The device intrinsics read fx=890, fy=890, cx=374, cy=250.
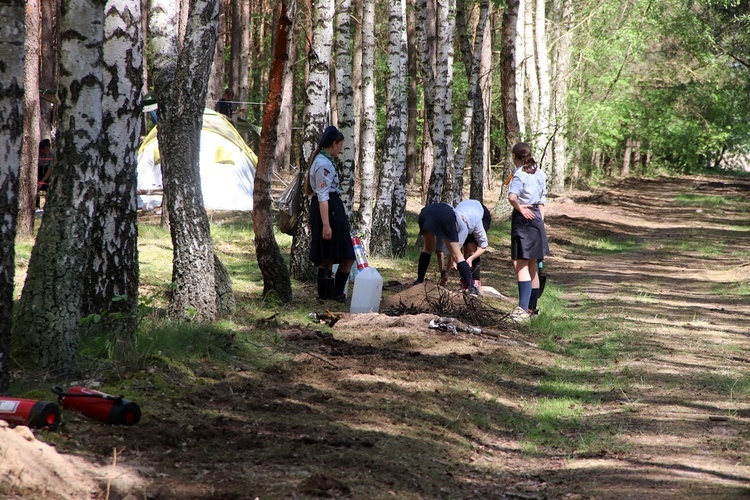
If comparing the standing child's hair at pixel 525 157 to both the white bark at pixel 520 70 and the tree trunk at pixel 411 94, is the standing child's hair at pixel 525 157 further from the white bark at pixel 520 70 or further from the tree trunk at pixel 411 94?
the tree trunk at pixel 411 94

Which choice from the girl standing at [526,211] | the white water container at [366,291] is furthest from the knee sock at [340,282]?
the girl standing at [526,211]

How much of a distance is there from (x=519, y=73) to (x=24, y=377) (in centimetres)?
2538

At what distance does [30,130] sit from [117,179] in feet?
26.3

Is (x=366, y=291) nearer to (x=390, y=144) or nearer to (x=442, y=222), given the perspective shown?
(x=442, y=222)

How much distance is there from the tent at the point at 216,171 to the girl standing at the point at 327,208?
455 inches

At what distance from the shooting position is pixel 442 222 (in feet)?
35.0

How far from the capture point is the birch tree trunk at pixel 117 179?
6.68 m

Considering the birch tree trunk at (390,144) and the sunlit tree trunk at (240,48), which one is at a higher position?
the sunlit tree trunk at (240,48)

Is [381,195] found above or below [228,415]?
above

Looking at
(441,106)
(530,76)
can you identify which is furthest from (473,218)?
(530,76)

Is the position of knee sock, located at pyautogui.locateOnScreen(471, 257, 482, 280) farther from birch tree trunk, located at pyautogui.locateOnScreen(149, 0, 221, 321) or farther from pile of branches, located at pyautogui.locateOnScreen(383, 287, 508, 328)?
birch tree trunk, located at pyautogui.locateOnScreen(149, 0, 221, 321)

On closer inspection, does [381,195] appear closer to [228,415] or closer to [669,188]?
[228,415]

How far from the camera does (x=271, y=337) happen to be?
788 cm

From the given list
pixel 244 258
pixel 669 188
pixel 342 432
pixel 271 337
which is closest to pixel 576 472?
pixel 342 432
